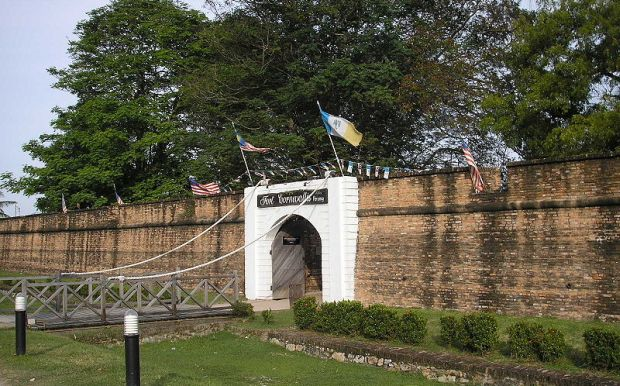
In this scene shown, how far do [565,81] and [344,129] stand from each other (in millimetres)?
5664

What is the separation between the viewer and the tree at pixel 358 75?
962 inches

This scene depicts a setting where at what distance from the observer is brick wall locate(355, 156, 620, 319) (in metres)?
12.9

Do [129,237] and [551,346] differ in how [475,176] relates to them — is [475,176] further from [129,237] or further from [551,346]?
[129,237]

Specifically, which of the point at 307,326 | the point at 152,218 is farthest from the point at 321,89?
the point at 307,326

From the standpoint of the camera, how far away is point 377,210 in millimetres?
17328

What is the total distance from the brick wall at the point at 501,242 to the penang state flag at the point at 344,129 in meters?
1.23

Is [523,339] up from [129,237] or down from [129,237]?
down

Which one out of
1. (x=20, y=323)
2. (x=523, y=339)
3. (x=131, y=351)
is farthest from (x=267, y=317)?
(x=131, y=351)

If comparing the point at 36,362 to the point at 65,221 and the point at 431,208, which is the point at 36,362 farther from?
the point at 65,221

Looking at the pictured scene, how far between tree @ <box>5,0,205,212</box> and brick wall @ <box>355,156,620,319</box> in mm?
17536

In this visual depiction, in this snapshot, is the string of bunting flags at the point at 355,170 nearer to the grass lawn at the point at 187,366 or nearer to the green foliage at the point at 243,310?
the green foliage at the point at 243,310

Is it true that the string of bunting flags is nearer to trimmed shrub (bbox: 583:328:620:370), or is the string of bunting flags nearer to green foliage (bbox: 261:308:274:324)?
green foliage (bbox: 261:308:274:324)

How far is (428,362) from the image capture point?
1143 cm

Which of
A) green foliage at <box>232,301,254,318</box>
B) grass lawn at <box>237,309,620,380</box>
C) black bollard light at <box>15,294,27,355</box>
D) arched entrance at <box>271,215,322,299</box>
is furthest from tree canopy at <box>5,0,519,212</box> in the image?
black bollard light at <box>15,294,27,355</box>
